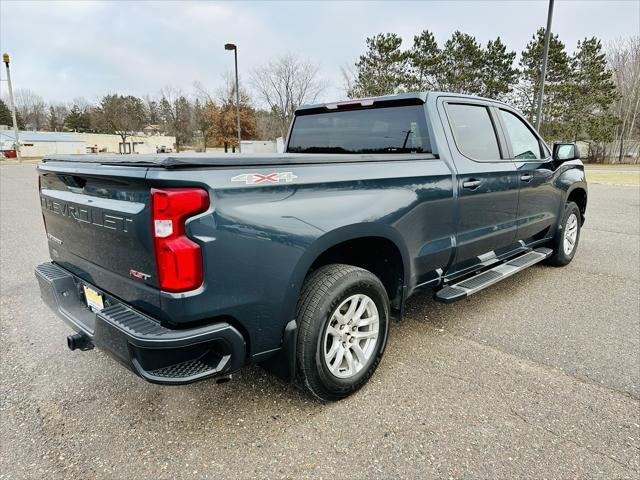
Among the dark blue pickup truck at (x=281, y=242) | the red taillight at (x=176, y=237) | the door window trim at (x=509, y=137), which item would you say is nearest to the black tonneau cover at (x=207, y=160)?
the dark blue pickup truck at (x=281, y=242)

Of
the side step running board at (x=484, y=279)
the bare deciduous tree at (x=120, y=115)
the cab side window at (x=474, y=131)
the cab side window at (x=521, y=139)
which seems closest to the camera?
the side step running board at (x=484, y=279)

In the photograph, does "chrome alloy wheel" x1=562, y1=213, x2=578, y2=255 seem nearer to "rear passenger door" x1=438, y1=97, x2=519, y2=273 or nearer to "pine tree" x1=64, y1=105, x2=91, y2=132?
Result: "rear passenger door" x1=438, y1=97, x2=519, y2=273

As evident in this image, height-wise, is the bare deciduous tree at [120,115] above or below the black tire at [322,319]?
above

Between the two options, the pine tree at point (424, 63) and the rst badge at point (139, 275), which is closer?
the rst badge at point (139, 275)

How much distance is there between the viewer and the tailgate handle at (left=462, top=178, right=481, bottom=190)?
326 cm

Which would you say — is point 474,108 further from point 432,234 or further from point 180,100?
point 180,100

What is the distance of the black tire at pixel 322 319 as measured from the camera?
230 centimetres

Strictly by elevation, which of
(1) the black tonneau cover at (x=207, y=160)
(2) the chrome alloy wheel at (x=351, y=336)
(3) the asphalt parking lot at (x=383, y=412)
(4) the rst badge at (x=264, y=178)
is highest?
(1) the black tonneau cover at (x=207, y=160)

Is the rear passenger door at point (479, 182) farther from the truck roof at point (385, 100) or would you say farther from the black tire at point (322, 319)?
the black tire at point (322, 319)

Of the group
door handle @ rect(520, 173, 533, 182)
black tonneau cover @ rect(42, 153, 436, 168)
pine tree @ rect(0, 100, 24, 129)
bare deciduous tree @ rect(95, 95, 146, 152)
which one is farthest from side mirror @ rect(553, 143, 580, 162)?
pine tree @ rect(0, 100, 24, 129)

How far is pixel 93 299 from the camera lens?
2.45 m

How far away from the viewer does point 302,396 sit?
2.64m

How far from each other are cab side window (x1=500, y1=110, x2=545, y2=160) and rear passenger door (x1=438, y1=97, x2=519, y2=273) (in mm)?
222

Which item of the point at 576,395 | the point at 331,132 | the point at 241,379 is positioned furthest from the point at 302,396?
the point at 331,132
